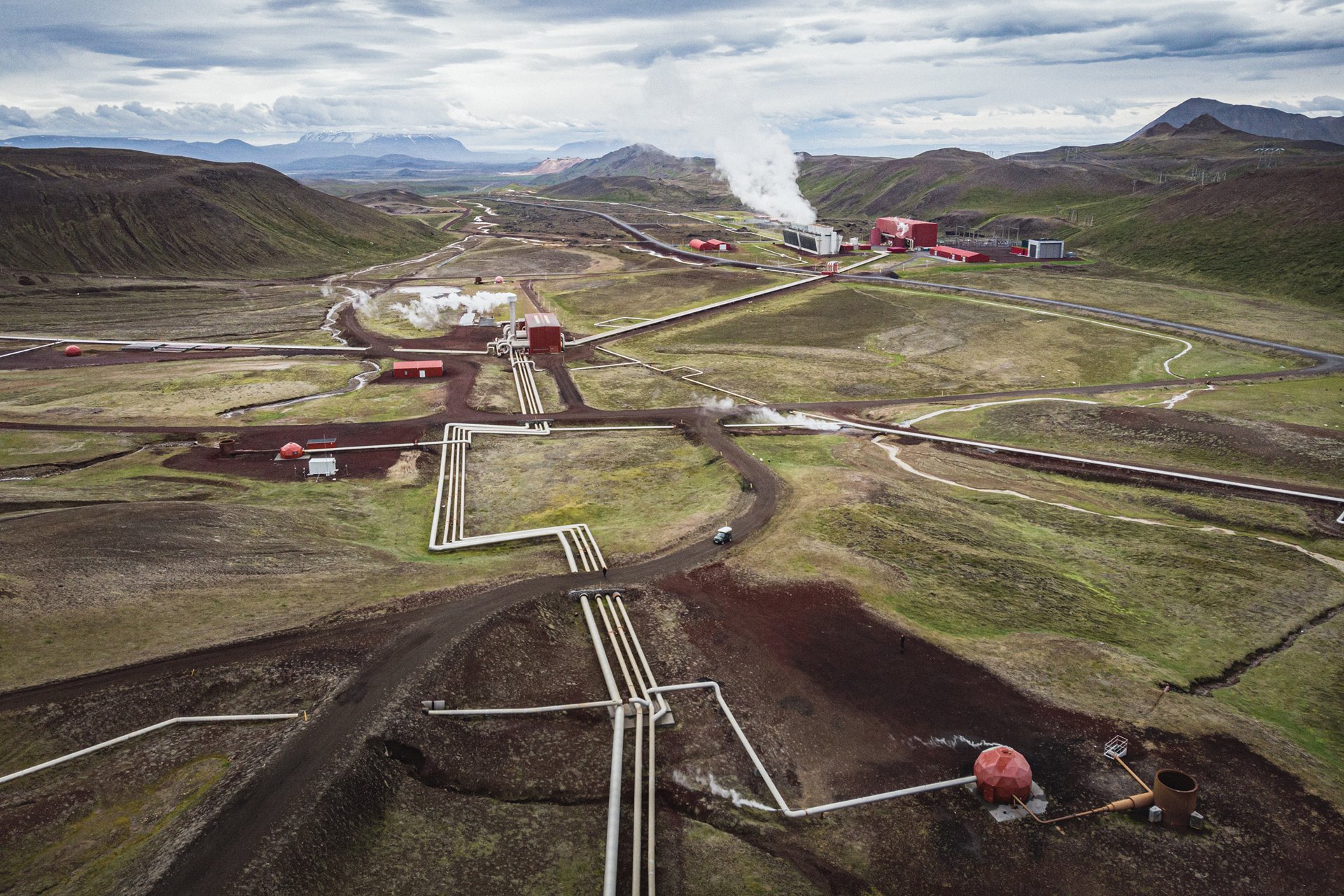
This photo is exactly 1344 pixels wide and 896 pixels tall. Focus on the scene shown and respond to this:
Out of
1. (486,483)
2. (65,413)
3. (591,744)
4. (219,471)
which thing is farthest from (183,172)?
(591,744)

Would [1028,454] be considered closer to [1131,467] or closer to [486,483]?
[1131,467]

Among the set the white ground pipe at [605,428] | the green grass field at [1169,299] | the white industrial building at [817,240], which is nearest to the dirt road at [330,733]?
the white ground pipe at [605,428]

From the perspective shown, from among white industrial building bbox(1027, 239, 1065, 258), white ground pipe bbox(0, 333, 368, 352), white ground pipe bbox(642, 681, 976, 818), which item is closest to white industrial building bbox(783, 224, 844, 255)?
white industrial building bbox(1027, 239, 1065, 258)

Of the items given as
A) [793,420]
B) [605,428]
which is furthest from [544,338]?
[793,420]

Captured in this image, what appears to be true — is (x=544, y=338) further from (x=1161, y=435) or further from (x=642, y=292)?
(x=1161, y=435)

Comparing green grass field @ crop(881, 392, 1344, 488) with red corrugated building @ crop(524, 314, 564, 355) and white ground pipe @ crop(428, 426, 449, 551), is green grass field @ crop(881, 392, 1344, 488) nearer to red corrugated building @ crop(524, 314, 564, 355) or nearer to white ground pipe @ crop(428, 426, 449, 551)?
white ground pipe @ crop(428, 426, 449, 551)

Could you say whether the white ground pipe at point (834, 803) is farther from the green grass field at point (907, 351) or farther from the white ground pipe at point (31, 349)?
the white ground pipe at point (31, 349)

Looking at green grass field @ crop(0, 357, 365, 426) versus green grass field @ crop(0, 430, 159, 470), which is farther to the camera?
green grass field @ crop(0, 357, 365, 426)
